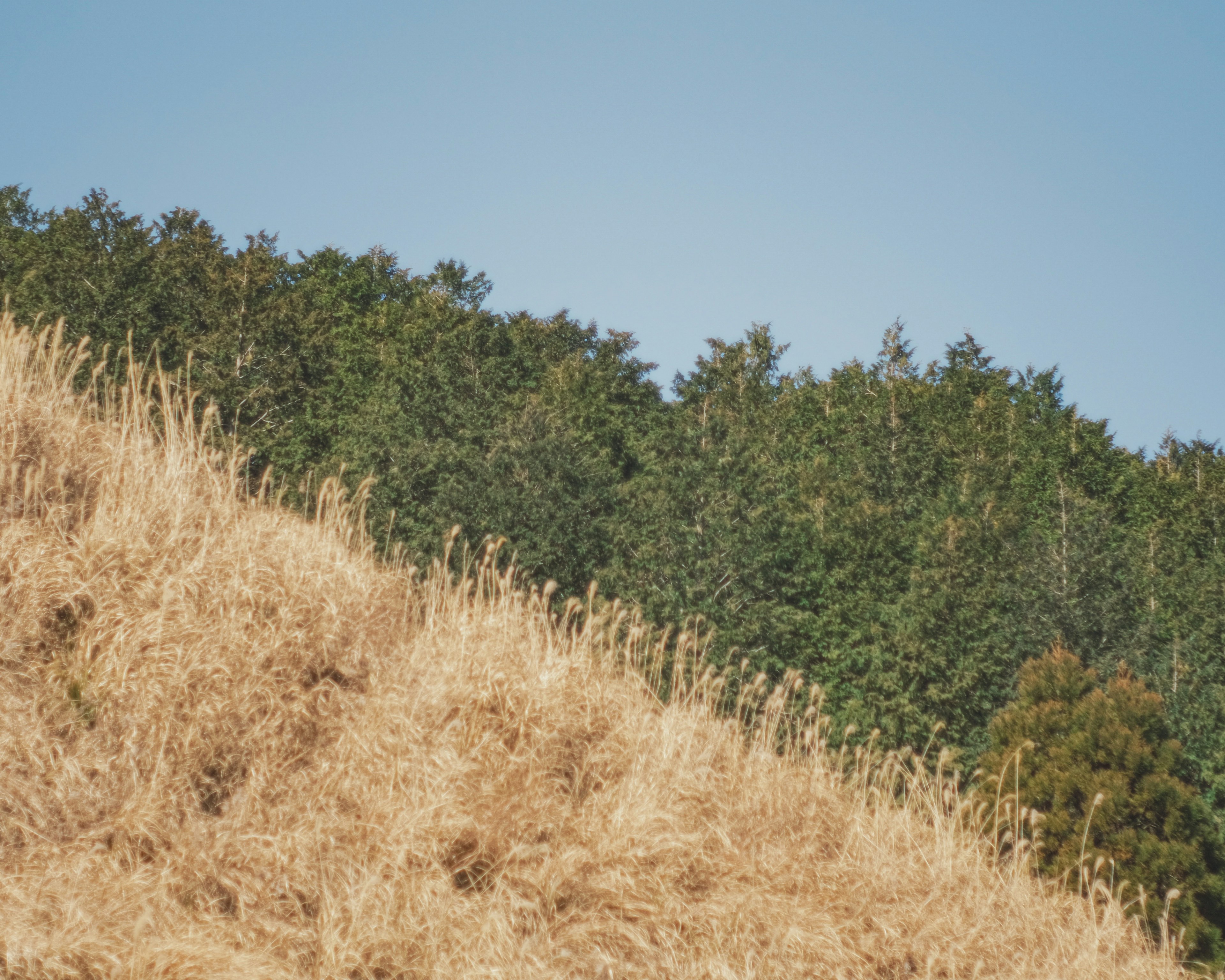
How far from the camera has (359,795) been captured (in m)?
5.77

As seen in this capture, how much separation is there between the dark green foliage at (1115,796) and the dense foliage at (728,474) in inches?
125

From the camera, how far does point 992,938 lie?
236 inches

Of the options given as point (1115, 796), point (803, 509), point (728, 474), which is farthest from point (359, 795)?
point (803, 509)

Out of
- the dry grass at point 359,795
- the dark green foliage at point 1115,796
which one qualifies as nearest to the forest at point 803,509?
the dark green foliage at point 1115,796

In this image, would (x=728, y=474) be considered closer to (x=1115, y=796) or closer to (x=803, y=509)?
(x=803, y=509)

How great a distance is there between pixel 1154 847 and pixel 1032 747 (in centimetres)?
103

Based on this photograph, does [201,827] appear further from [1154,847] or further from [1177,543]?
[1177,543]

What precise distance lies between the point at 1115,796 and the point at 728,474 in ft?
32.4

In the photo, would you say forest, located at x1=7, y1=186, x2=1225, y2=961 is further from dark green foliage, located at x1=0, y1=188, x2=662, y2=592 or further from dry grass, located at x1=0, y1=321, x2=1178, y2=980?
dry grass, located at x1=0, y1=321, x2=1178, y2=980

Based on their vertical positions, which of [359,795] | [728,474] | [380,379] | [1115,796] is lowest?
[359,795]

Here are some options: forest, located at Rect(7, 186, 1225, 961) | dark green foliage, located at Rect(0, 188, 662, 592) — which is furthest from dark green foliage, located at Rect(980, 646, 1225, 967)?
dark green foliage, located at Rect(0, 188, 662, 592)

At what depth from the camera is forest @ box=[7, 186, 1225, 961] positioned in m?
8.31

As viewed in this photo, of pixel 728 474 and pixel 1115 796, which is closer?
pixel 1115 796

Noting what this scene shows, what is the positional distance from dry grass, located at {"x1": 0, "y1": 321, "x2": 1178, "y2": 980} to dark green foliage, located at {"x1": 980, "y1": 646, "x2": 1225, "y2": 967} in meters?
0.36
